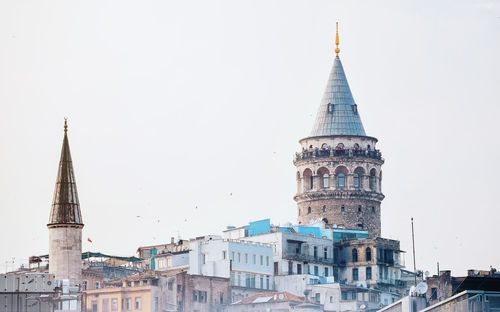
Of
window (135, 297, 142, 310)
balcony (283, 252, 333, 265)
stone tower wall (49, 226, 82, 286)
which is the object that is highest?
balcony (283, 252, 333, 265)

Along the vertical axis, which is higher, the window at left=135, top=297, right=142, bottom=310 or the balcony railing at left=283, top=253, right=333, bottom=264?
the balcony railing at left=283, top=253, right=333, bottom=264

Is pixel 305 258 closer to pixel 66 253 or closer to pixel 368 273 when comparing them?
pixel 368 273

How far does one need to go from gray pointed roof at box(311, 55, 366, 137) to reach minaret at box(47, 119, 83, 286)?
42.6m

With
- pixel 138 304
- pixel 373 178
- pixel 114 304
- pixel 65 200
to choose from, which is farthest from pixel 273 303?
pixel 373 178

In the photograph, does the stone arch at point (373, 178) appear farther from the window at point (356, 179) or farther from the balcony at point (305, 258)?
the balcony at point (305, 258)

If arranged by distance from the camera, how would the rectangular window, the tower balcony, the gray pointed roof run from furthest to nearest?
the gray pointed roof < the tower balcony < the rectangular window

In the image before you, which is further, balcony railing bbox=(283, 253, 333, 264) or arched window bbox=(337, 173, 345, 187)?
arched window bbox=(337, 173, 345, 187)

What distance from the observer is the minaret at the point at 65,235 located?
112 m

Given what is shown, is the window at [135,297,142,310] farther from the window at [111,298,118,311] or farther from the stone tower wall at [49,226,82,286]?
the stone tower wall at [49,226,82,286]

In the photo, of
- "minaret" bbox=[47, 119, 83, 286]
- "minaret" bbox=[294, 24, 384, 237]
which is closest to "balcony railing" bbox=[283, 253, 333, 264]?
"minaret" bbox=[294, 24, 384, 237]

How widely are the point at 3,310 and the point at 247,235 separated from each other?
50.0 meters

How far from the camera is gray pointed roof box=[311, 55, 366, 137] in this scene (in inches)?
6033

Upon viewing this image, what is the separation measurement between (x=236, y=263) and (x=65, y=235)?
78.8 ft

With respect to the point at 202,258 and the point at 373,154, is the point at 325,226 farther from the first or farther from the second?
the point at 202,258
